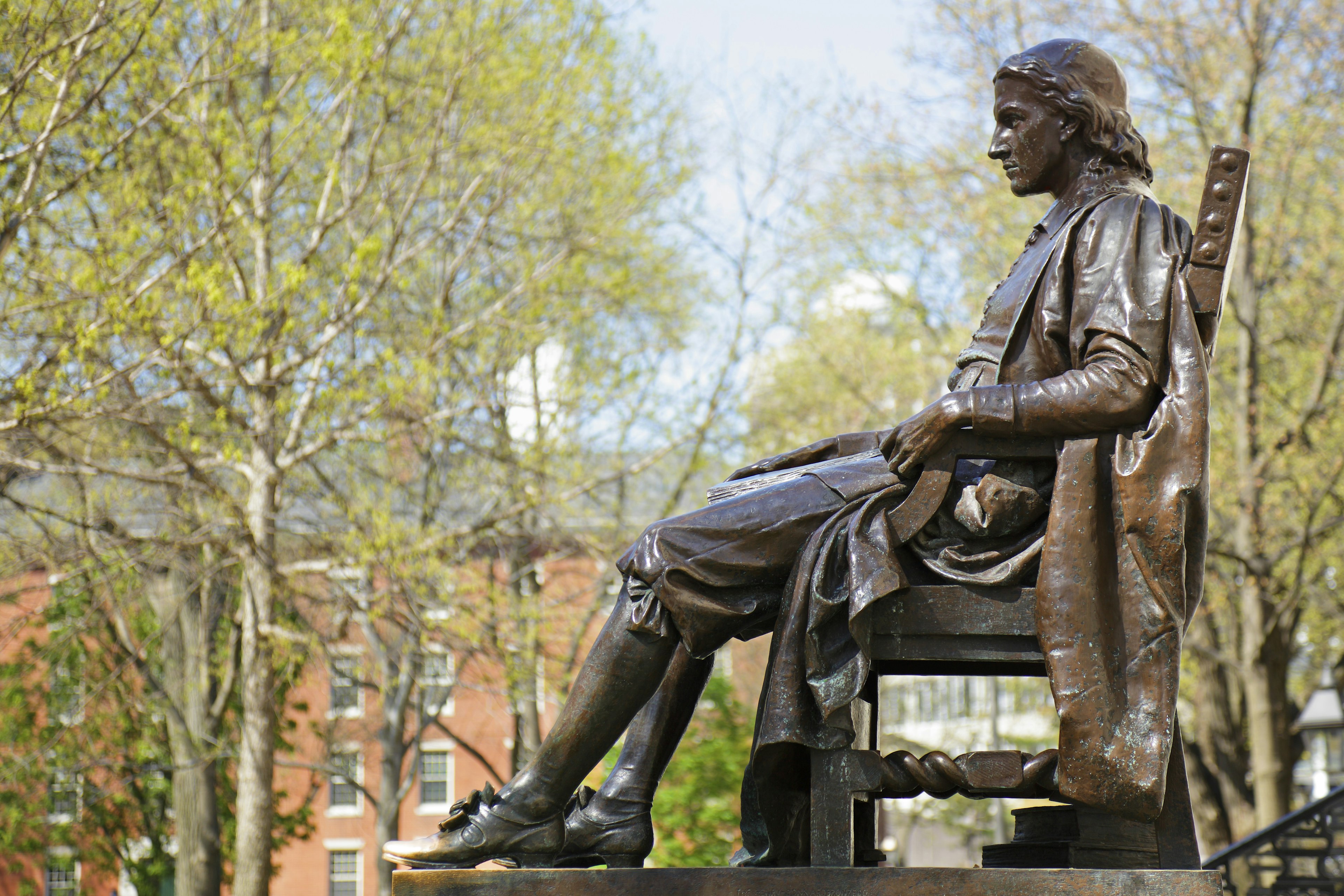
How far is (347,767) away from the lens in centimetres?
2148

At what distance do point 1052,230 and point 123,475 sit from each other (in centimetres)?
793

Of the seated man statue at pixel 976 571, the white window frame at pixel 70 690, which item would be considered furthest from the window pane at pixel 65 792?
the seated man statue at pixel 976 571

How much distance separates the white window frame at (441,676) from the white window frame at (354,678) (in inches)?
26.9

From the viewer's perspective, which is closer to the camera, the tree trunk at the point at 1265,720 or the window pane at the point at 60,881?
the tree trunk at the point at 1265,720

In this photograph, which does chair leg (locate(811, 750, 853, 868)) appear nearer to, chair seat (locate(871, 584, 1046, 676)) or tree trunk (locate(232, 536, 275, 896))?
chair seat (locate(871, 584, 1046, 676))

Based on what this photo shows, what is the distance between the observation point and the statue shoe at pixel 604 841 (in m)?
3.28

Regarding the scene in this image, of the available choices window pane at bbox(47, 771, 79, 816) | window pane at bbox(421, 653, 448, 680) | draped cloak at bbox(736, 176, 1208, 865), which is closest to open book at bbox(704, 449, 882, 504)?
draped cloak at bbox(736, 176, 1208, 865)

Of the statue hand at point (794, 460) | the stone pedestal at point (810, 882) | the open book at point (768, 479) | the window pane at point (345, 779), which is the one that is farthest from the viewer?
the window pane at point (345, 779)

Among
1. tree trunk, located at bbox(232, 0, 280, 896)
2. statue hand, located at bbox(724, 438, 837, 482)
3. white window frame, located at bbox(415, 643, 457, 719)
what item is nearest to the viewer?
statue hand, located at bbox(724, 438, 837, 482)

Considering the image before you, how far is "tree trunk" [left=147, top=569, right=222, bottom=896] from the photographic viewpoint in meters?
15.3

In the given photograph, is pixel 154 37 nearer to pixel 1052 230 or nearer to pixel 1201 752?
pixel 1052 230

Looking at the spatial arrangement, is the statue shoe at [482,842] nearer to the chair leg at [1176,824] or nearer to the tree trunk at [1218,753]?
the chair leg at [1176,824]

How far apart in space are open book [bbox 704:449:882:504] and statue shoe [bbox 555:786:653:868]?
784mm

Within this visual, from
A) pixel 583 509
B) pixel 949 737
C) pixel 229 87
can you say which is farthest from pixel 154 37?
pixel 949 737
